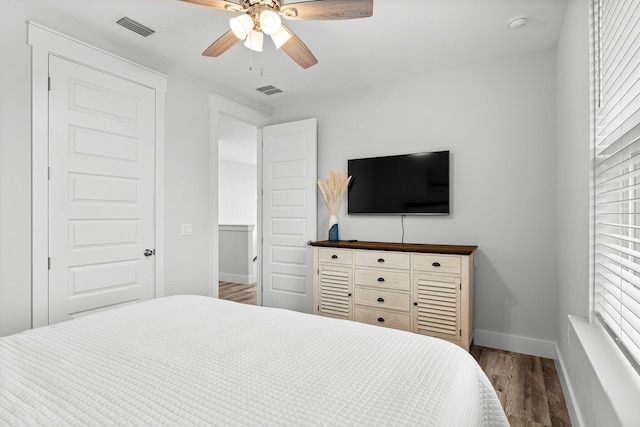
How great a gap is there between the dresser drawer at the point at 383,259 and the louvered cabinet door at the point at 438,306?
0.52 ft

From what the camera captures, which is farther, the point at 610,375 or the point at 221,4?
the point at 221,4

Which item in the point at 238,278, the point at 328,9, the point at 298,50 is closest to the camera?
the point at 328,9

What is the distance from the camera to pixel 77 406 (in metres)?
0.89

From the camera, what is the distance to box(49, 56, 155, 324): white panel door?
2.34 metres

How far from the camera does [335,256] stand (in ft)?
10.9

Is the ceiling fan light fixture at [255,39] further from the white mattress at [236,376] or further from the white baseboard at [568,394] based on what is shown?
the white baseboard at [568,394]

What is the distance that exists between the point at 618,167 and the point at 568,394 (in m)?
1.46

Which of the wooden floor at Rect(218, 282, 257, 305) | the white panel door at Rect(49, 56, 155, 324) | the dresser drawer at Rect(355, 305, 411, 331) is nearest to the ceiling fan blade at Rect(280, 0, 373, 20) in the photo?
the white panel door at Rect(49, 56, 155, 324)

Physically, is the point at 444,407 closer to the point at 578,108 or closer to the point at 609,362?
the point at 609,362

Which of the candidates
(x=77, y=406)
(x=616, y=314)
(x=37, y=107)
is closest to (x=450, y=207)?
(x=616, y=314)

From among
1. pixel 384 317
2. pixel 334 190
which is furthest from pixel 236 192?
pixel 384 317

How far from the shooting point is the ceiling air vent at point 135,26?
7.94 feet

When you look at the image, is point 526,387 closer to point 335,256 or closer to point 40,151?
point 335,256

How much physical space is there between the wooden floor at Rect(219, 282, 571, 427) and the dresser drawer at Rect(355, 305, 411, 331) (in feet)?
2.16
